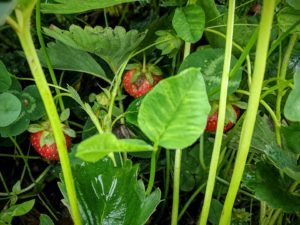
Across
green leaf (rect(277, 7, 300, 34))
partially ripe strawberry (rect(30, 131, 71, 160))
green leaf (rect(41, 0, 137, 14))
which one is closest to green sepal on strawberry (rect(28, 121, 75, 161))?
partially ripe strawberry (rect(30, 131, 71, 160))

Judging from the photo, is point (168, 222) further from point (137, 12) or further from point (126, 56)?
point (137, 12)

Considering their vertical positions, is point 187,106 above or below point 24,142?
above

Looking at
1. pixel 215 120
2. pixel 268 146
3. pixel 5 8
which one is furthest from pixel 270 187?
pixel 5 8

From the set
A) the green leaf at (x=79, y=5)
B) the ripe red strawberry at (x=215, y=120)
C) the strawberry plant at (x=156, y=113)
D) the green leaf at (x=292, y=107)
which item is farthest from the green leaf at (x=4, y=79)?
the green leaf at (x=292, y=107)

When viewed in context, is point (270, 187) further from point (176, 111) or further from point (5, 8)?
point (5, 8)

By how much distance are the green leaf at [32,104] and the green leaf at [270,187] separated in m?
0.33

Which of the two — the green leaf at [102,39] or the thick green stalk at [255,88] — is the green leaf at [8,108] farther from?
the thick green stalk at [255,88]

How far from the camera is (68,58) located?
74cm

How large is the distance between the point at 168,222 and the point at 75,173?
1.14 feet

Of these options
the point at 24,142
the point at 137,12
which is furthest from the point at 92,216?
the point at 137,12

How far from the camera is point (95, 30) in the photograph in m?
0.66

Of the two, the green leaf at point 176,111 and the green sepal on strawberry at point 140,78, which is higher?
the green leaf at point 176,111

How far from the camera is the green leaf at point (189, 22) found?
1.99 ft

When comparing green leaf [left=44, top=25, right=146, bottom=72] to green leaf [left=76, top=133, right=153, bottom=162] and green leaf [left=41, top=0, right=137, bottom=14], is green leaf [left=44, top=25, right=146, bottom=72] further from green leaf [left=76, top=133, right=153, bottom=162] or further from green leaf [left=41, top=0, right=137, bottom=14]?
green leaf [left=76, top=133, right=153, bottom=162]
